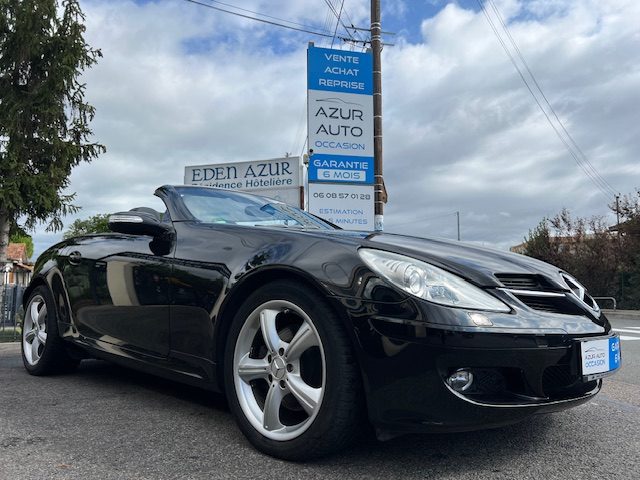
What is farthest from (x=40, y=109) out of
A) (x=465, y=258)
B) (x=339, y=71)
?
(x=465, y=258)

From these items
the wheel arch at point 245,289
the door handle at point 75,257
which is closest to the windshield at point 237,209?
the wheel arch at point 245,289

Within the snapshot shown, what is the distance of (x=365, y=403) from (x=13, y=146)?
1349 cm

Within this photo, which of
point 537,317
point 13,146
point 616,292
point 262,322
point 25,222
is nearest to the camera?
point 537,317

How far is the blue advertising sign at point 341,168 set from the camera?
1363 cm

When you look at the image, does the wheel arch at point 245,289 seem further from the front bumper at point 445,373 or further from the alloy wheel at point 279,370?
the front bumper at point 445,373

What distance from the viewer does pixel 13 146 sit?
13.1m

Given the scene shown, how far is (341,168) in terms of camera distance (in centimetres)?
1369

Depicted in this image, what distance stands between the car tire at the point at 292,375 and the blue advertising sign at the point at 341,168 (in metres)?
11.3

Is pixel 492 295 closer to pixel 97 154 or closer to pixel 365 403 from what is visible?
pixel 365 403

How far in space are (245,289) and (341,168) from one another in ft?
37.1

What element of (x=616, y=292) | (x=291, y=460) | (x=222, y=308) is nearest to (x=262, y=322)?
(x=222, y=308)

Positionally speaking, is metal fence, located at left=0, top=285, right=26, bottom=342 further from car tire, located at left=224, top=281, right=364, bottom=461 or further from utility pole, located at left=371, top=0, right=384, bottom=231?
car tire, located at left=224, top=281, right=364, bottom=461

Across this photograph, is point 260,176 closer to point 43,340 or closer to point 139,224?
point 43,340

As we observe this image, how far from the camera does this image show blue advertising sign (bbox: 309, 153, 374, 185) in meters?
13.6
